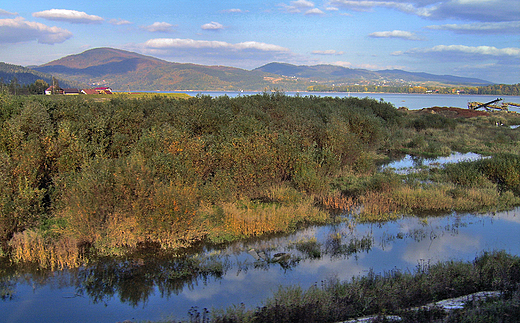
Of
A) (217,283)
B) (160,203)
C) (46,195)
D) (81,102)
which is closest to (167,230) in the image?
(160,203)

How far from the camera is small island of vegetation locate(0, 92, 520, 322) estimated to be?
1066cm

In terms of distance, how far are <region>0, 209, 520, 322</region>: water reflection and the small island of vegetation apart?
773 mm

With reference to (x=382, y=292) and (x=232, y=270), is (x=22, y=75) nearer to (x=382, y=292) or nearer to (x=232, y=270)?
(x=232, y=270)

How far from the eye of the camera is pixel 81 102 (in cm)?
1867

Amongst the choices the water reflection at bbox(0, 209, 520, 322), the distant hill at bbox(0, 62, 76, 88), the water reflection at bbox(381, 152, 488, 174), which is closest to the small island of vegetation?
the water reflection at bbox(0, 209, 520, 322)

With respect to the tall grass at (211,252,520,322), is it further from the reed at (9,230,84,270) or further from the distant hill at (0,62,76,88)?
the distant hill at (0,62,76,88)

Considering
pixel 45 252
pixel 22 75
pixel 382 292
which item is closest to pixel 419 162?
pixel 382 292

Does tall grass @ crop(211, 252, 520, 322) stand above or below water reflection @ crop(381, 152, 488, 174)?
below

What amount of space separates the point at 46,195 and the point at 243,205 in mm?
6997

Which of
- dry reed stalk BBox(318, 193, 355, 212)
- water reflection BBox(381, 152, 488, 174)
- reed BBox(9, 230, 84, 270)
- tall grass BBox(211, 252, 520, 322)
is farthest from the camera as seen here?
water reflection BBox(381, 152, 488, 174)

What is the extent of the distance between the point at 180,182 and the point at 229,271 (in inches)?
146

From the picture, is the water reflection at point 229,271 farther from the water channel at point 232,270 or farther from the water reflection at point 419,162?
the water reflection at point 419,162

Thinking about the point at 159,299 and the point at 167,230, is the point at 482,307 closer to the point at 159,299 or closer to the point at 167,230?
the point at 159,299

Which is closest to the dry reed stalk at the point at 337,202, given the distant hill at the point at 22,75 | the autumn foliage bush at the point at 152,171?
the autumn foliage bush at the point at 152,171
